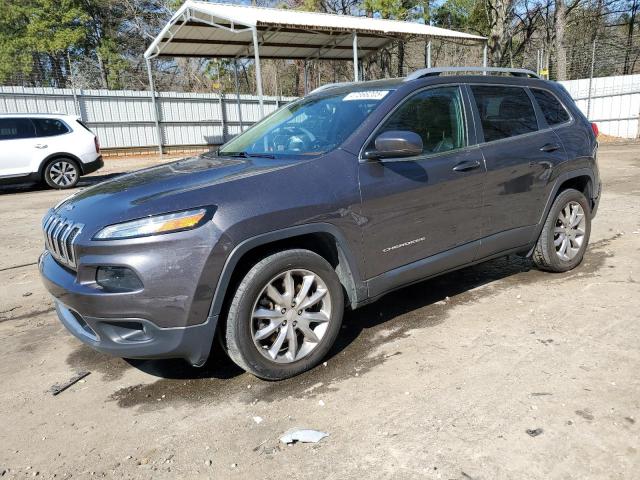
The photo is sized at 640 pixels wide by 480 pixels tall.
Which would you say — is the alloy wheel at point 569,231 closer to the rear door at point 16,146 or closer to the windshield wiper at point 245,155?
the windshield wiper at point 245,155

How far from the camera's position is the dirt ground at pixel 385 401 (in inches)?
93.4

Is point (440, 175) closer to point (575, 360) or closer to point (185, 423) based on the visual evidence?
point (575, 360)

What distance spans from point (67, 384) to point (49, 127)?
10.5 m

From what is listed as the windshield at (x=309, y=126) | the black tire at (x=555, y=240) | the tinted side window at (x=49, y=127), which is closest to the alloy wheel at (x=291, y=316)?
the windshield at (x=309, y=126)

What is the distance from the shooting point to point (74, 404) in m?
3.02

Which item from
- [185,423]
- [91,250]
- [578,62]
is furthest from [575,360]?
[578,62]

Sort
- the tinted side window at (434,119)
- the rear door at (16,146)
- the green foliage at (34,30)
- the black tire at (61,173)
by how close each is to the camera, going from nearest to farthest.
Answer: the tinted side window at (434,119), the rear door at (16,146), the black tire at (61,173), the green foliage at (34,30)

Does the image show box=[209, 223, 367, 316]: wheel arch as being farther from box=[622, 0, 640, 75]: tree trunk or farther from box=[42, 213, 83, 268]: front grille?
box=[622, 0, 640, 75]: tree trunk

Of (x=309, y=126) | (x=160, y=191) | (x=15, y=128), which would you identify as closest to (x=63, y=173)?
(x=15, y=128)

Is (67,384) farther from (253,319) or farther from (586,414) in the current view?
(586,414)

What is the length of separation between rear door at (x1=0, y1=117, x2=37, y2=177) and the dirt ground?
8.55 m

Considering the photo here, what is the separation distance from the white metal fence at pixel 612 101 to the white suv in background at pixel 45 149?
19.5 meters

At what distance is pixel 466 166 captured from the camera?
3787mm

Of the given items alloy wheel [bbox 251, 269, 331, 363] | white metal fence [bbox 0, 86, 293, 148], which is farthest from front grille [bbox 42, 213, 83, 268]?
white metal fence [bbox 0, 86, 293, 148]
